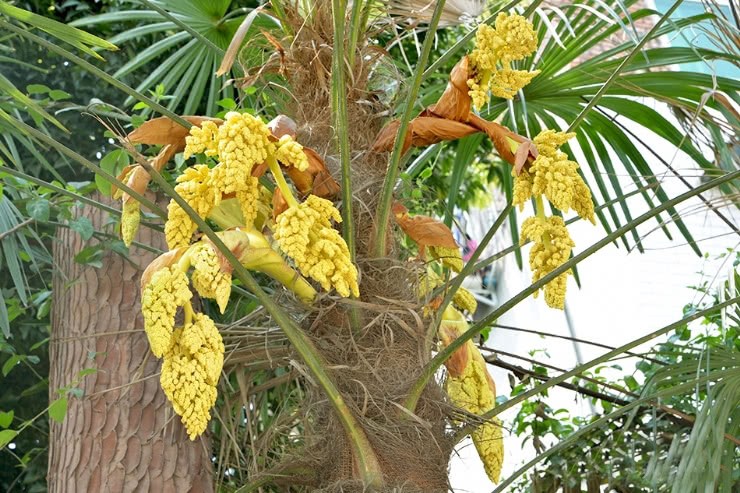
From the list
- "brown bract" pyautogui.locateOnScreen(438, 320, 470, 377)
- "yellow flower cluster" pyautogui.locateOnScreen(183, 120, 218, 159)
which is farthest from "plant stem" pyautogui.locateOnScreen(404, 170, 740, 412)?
"yellow flower cluster" pyautogui.locateOnScreen(183, 120, 218, 159)

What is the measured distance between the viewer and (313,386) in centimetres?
174

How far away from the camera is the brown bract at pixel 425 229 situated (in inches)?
70.1

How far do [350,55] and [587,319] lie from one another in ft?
11.8

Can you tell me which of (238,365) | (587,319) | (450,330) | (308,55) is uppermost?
(308,55)

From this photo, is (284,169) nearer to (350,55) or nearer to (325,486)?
(350,55)

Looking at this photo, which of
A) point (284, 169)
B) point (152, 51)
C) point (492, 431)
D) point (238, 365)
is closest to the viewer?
point (284, 169)

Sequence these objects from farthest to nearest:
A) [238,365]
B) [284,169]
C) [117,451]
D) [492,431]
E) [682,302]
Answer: [682,302] → [238,365] → [117,451] → [492,431] → [284,169]

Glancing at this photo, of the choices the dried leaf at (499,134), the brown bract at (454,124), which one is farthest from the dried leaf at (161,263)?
the dried leaf at (499,134)

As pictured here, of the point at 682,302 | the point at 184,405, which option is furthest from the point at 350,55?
the point at 682,302

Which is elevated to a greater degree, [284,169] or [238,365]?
[284,169]

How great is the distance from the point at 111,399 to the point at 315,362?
59 cm

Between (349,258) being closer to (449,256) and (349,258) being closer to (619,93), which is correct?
(449,256)

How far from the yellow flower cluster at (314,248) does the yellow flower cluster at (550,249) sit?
1.12 ft

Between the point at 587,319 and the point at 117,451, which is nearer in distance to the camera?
the point at 117,451
